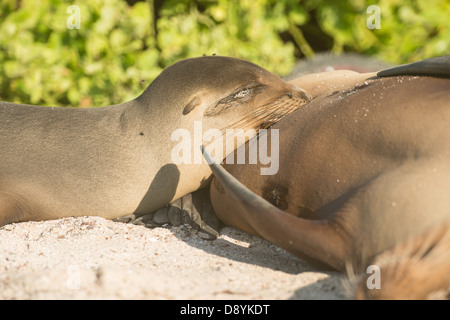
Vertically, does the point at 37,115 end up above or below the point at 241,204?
above

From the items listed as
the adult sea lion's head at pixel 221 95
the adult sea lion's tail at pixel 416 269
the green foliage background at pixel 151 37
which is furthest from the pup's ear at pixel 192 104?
the green foliage background at pixel 151 37

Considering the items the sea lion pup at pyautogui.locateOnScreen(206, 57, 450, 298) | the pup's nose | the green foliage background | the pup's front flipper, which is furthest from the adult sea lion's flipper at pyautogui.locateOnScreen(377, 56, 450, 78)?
the green foliage background

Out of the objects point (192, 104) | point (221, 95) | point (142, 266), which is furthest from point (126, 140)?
point (142, 266)

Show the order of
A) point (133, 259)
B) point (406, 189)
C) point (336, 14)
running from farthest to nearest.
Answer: point (336, 14) < point (133, 259) < point (406, 189)

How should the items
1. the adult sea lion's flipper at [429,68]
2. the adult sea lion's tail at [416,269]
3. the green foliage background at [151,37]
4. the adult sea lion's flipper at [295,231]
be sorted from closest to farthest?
the adult sea lion's tail at [416,269] → the adult sea lion's flipper at [295,231] → the adult sea lion's flipper at [429,68] → the green foliage background at [151,37]

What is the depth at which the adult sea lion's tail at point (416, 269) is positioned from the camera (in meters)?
1.58

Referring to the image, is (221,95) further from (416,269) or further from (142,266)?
(416,269)

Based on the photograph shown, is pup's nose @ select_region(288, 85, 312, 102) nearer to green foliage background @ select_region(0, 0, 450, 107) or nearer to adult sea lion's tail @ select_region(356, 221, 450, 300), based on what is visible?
adult sea lion's tail @ select_region(356, 221, 450, 300)

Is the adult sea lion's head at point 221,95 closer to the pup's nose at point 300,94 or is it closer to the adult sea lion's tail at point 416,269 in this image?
the pup's nose at point 300,94

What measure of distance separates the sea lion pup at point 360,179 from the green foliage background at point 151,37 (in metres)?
2.48

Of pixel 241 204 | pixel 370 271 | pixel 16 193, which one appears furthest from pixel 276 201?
pixel 16 193
